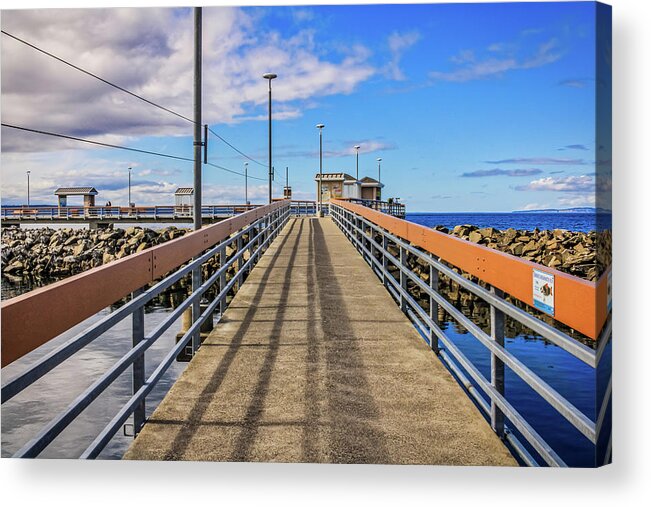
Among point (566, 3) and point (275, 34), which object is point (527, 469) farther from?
point (275, 34)

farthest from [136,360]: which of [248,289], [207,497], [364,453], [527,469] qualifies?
[248,289]

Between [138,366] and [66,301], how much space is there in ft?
3.81

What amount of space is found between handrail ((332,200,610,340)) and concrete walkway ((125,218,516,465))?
897 mm

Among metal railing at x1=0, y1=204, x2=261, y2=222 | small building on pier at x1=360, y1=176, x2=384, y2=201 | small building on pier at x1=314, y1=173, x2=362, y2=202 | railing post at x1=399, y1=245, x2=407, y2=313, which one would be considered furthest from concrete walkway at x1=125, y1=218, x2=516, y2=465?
small building on pier at x1=360, y1=176, x2=384, y2=201

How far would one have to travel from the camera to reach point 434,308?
4.94 meters

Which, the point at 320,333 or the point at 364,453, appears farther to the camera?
the point at 320,333

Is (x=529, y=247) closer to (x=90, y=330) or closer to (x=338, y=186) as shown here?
(x=90, y=330)

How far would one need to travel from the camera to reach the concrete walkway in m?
3.25

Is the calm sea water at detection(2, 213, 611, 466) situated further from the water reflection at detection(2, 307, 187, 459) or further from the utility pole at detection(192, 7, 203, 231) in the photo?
the utility pole at detection(192, 7, 203, 231)

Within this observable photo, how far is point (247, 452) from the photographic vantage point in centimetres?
324

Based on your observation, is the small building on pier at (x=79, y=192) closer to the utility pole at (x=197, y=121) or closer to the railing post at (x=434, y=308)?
the utility pole at (x=197, y=121)

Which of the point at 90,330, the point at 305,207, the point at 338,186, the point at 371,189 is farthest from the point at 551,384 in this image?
the point at 371,189

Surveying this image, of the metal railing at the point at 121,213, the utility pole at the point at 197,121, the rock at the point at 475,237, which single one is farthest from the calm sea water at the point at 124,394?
the metal railing at the point at 121,213

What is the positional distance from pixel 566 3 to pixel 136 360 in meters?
3.60
